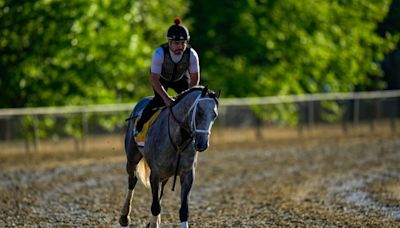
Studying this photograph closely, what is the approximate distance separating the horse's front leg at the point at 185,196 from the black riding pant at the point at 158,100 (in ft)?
3.72

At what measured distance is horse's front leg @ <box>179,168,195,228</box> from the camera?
30.0 ft

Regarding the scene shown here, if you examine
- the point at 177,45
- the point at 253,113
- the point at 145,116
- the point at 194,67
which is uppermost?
the point at 177,45

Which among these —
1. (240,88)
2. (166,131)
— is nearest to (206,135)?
(166,131)

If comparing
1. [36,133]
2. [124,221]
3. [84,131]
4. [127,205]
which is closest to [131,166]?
[127,205]

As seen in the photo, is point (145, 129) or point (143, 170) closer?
point (145, 129)

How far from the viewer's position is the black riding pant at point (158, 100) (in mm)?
10094

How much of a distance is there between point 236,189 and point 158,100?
18.3 feet

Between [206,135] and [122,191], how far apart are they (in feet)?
22.8

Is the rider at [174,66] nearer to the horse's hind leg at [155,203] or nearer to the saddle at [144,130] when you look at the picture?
the saddle at [144,130]

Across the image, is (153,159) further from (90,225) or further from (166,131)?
(90,225)

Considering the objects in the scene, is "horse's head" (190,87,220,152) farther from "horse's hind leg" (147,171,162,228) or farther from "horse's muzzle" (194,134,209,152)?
"horse's hind leg" (147,171,162,228)

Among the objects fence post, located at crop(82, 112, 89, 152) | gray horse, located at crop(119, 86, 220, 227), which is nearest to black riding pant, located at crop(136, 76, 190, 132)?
gray horse, located at crop(119, 86, 220, 227)

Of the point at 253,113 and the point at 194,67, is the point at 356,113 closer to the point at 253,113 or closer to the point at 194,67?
the point at 253,113

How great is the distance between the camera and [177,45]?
961cm
